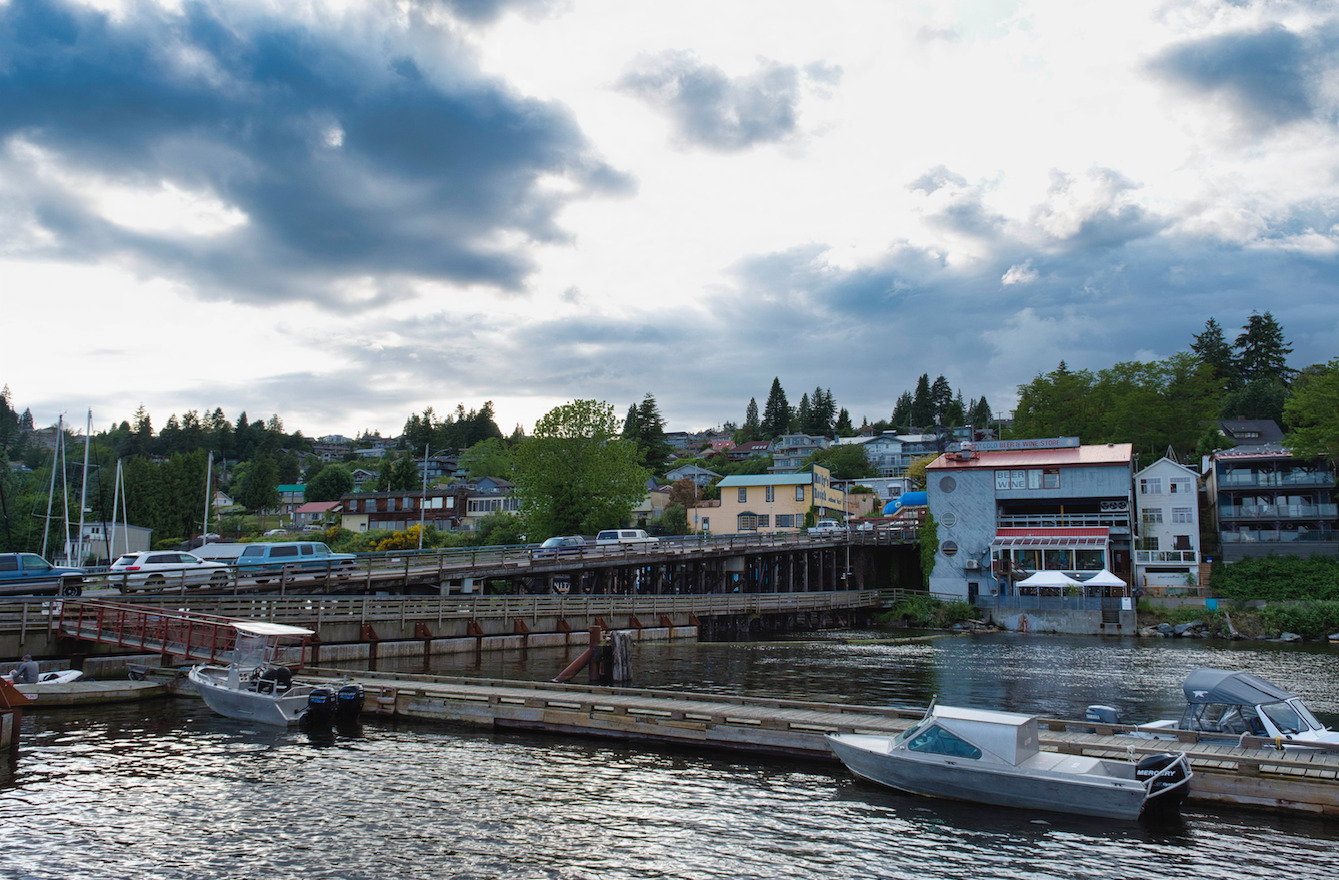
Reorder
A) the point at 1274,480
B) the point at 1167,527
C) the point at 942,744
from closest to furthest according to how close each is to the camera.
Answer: the point at 942,744 → the point at 1167,527 → the point at 1274,480

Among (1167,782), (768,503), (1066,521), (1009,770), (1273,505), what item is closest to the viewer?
(1167,782)

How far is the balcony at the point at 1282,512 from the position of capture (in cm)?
6334

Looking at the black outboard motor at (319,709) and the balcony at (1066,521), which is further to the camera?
the balcony at (1066,521)

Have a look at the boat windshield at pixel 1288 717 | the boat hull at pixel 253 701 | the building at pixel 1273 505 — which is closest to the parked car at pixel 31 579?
the boat hull at pixel 253 701

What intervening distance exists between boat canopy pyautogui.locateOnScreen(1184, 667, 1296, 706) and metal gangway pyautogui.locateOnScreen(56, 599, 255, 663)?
84.3ft

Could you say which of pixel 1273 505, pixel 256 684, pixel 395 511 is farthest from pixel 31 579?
pixel 1273 505

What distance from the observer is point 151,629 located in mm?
27750

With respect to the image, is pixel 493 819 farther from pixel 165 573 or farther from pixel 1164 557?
pixel 1164 557

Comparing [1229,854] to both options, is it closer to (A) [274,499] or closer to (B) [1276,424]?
(B) [1276,424]

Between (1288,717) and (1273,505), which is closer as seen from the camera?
(1288,717)

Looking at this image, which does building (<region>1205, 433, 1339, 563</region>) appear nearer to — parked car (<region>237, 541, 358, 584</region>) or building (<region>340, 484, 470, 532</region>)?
parked car (<region>237, 541, 358, 584</region>)

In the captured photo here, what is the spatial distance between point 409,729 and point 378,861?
10.1m

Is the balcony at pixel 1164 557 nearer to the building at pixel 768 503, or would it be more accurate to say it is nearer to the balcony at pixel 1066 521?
the balcony at pixel 1066 521

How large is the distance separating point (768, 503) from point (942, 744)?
7782 cm
